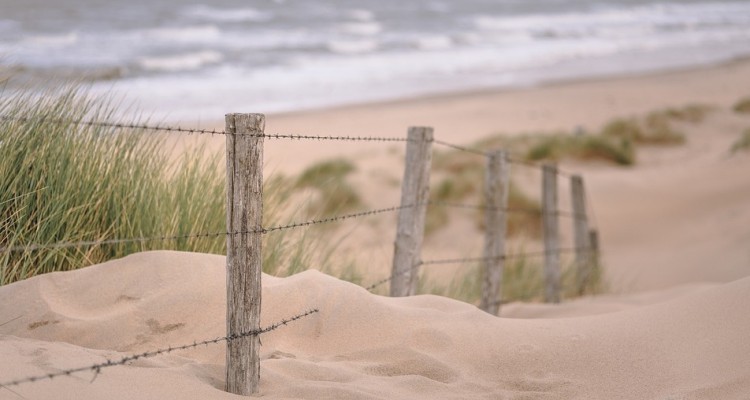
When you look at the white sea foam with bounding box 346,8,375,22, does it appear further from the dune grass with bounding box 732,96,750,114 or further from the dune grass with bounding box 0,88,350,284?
the dune grass with bounding box 0,88,350,284

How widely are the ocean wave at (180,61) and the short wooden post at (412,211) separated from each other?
16686 mm

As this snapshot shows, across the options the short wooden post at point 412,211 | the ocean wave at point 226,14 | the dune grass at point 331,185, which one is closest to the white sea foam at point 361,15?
the ocean wave at point 226,14

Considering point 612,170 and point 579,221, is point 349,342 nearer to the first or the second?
point 579,221

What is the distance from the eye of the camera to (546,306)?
780cm

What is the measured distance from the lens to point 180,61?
76.8 feet

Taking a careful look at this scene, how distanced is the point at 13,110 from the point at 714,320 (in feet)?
13.7

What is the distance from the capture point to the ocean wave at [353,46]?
27438 millimetres

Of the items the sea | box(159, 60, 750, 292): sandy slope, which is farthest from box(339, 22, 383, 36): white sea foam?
box(159, 60, 750, 292): sandy slope

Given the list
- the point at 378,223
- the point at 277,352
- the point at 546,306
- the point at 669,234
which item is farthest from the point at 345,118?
the point at 277,352

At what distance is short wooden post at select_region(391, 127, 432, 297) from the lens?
6.06 meters

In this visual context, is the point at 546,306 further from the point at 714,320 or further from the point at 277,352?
the point at 277,352

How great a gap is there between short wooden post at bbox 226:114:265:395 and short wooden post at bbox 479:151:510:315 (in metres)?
3.44

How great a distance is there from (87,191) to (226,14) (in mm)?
31460

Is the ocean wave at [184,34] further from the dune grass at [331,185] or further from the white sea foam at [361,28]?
the dune grass at [331,185]
